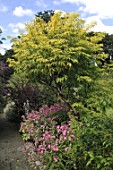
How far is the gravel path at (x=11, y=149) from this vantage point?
14.5 feet

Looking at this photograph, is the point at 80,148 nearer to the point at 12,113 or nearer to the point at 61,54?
the point at 61,54

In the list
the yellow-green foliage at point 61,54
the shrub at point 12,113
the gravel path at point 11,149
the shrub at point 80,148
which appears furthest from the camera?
the shrub at point 12,113

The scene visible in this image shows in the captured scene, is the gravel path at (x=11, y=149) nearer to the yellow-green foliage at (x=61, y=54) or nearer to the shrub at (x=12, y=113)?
the shrub at (x=12, y=113)

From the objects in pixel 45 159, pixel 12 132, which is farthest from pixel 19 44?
pixel 45 159

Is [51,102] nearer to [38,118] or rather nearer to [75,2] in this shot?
[38,118]

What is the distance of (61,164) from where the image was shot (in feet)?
11.2

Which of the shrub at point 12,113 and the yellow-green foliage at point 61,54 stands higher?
the yellow-green foliage at point 61,54

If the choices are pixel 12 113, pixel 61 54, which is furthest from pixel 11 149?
pixel 12 113

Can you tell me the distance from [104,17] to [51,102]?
3788mm

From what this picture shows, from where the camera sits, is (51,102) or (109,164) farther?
(51,102)

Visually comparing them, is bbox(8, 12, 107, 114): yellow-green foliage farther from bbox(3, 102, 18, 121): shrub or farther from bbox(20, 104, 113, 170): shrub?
bbox(20, 104, 113, 170): shrub

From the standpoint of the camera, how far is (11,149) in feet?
17.5

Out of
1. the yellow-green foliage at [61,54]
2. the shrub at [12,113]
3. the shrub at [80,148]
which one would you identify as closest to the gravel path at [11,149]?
the shrub at [12,113]

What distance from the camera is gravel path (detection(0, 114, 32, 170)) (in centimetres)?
443
